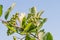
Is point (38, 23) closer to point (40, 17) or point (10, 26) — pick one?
point (40, 17)

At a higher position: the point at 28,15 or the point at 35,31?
the point at 28,15

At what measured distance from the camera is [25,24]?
1159 millimetres

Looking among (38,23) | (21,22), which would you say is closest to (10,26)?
(21,22)

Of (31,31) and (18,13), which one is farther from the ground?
(18,13)

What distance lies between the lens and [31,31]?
113 cm

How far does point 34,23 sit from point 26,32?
0.09 m

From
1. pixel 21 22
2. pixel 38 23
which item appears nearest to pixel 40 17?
pixel 38 23

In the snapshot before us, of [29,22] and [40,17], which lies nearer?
[29,22]

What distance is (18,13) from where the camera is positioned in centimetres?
122

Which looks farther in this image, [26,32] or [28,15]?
[28,15]

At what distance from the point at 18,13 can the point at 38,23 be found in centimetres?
15

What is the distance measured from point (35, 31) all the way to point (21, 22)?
10 centimetres

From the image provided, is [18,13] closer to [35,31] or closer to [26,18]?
[26,18]

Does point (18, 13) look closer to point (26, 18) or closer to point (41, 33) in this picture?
point (26, 18)
